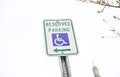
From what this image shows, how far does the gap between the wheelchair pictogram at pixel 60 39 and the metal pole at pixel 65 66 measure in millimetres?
201

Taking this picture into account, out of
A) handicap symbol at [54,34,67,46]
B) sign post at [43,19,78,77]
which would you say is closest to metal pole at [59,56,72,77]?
sign post at [43,19,78,77]

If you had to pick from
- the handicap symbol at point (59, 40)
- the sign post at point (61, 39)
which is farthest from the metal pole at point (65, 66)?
the handicap symbol at point (59, 40)

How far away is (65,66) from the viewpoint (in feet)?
10.6

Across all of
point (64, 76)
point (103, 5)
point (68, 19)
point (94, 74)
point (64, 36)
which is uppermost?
point (94, 74)

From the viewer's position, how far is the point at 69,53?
3391mm

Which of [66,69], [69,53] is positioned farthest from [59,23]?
[66,69]

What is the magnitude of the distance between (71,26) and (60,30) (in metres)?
0.18

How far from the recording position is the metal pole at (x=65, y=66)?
3.15 meters

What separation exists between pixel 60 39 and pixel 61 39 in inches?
0.7

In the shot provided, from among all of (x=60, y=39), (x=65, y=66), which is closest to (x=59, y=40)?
(x=60, y=39)

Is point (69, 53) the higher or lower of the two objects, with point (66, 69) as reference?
higher

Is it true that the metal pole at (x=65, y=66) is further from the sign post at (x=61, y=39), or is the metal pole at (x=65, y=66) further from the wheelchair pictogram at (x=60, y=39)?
the wheelchair pictogram at (x=60, y=39)

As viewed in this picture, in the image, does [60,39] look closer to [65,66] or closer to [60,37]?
[60,37]

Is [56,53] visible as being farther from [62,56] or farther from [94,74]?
[94,74]
